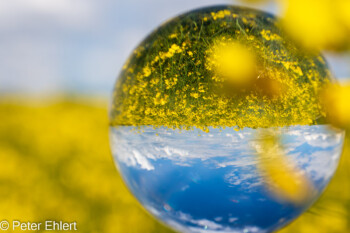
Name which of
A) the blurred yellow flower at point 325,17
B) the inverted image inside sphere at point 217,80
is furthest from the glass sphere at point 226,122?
the blurred yellow flower at point 325,17

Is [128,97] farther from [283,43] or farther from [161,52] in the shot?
[283,43]

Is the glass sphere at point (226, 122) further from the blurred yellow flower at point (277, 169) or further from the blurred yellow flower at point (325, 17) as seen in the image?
the blurred yellow flower at point (325, 17)

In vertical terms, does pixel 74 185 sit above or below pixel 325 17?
below

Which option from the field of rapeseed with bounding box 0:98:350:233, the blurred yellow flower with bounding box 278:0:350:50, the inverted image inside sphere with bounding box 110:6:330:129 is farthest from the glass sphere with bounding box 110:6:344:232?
the field of rapeseed with bounding box 0:98:350:233

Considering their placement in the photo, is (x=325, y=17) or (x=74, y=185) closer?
(x=325, y=17)

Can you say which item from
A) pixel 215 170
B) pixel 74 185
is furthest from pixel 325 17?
pixel 74 185

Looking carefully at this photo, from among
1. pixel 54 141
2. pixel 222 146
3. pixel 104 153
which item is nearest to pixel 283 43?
pixel 222 146

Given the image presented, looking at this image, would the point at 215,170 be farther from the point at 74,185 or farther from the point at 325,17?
the point at 74,185
